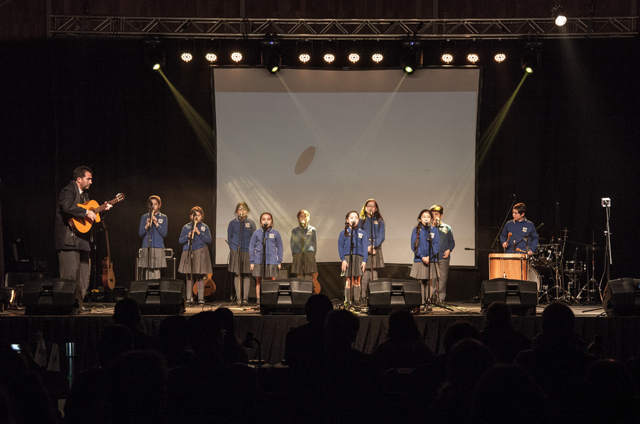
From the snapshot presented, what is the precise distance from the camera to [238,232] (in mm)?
9992

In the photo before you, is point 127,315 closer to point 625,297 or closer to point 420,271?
point 625,297

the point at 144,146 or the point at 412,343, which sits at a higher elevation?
the point at 144,146

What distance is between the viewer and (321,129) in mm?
11000

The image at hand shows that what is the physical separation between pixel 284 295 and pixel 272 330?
55cm

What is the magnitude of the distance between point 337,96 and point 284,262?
3.34m

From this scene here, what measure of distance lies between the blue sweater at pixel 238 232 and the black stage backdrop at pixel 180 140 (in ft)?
3.61

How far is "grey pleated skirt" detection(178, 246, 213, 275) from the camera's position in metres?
9.73

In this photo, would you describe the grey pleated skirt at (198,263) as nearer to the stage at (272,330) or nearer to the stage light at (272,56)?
the stage at (272,330)

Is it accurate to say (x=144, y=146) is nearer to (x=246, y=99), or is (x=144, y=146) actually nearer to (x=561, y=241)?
(x=246, y=99)

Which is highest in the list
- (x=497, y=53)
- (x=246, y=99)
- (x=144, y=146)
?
(x=497, y=53)

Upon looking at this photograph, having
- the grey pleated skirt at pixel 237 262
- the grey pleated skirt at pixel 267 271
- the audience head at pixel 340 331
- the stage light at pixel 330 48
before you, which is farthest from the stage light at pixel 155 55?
the audience head at pixel 340 331

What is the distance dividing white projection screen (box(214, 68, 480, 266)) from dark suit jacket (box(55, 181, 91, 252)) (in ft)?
9.72

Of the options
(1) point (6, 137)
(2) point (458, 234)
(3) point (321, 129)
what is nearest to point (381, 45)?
(3) point (321, 129)

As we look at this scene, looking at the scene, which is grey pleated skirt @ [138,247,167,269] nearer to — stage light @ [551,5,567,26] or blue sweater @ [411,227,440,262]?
blue sweater @ [411,227,440,262]
